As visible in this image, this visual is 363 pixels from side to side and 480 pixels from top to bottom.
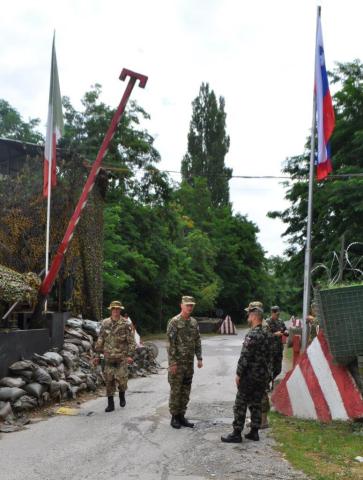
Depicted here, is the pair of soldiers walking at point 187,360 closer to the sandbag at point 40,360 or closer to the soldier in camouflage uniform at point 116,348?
the soldier in camouflage uniform at point 116,348

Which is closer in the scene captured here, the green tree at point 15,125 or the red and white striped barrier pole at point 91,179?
the red and white striped barrier pole at point 91,179

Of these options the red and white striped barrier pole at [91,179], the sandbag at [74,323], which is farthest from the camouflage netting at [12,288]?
the sandbag at [74,323]

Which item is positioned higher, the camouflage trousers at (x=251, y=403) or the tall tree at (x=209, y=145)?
the tall tree at (x=209, y=145)

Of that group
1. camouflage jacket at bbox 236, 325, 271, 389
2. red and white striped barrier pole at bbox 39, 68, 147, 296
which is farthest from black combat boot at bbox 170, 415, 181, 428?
red and white striped barrier pole at bbox 39, 68, 147, 296

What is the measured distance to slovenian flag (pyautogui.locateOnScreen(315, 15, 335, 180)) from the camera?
11719 millimetres

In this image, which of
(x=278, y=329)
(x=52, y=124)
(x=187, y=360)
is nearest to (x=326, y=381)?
(x=187, y=360)

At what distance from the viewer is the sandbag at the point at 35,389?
9438mm

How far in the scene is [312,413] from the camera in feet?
26.8

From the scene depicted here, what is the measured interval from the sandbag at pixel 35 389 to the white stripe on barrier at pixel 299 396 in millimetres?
4046

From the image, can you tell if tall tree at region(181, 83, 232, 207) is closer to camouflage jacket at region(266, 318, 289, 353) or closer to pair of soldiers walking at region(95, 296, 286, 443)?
camouflage jacket at region(266, 318, 289, 353)

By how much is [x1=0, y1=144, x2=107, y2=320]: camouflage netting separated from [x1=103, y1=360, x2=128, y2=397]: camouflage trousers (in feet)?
20.1

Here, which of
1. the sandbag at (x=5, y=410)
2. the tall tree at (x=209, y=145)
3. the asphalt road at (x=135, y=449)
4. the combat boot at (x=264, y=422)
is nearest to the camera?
the asphalt road at (x=135, y=449)

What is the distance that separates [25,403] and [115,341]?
1.74 m

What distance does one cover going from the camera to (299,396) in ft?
27.9
